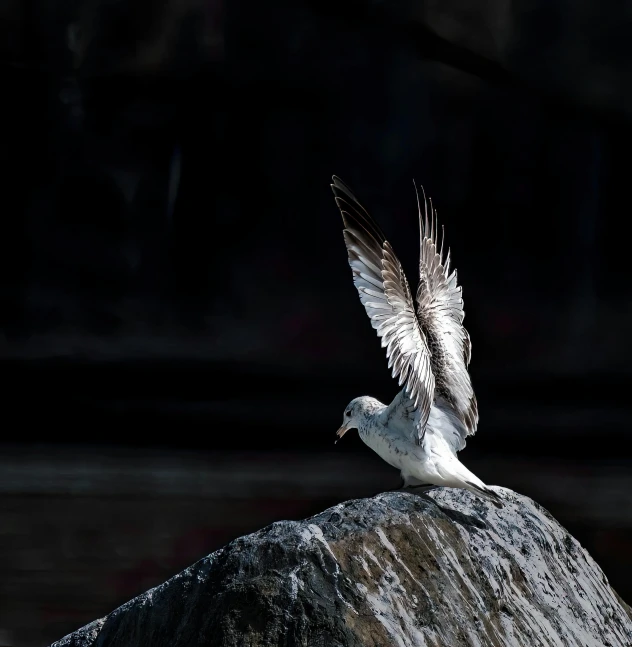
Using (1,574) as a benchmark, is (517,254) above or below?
above

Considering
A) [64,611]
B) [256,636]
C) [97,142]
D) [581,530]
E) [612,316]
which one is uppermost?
[97,142]

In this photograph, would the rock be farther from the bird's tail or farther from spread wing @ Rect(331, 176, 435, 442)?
spread wing @ Rect(331, 176, 435, 442)

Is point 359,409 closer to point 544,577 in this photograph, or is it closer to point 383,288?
point 383,288

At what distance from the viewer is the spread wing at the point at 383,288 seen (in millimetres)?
2840

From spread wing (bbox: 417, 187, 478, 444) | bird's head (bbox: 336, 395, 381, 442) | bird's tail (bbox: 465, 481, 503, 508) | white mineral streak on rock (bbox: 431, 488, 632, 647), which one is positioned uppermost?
spread wing (bbox: 417, 187, 478, 444)

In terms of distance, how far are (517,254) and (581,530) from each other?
3.87ft

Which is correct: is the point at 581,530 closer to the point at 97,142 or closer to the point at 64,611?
the point at 64,611

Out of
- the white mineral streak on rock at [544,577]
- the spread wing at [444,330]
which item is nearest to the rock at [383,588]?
the white mineral streak on rock at [544,577]

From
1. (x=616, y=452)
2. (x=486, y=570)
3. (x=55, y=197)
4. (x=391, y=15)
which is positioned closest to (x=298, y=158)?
(x=391, y=15)

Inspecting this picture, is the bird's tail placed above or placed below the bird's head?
below

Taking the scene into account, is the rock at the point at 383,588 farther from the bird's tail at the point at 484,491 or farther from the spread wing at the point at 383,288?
the spread wing at the point at 383,288

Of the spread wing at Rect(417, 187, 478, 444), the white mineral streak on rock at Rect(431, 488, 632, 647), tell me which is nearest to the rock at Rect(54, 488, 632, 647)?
the white mineral streak on rock at Rect(431, 488, 632, 647)

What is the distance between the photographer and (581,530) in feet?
17.9

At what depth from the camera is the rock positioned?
2.53 meters
